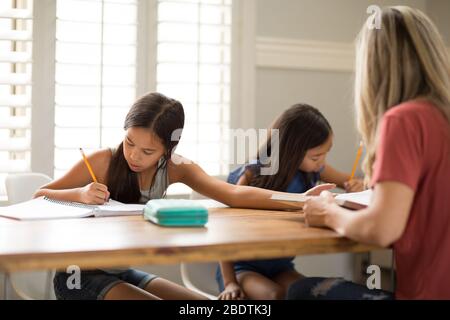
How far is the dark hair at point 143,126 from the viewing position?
219 cm

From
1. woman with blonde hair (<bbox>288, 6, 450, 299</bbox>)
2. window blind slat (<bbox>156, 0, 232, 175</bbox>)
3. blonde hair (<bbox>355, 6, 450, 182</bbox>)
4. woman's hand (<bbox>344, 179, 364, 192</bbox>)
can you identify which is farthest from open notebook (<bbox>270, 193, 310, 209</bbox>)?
window blind slat (<bbox>156, 0, 232, 175</bbox>)

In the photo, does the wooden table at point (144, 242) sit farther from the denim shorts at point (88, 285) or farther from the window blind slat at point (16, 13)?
the window blind slat at point (16, 13)

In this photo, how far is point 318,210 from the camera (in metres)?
1.71

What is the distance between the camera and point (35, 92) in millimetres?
3002

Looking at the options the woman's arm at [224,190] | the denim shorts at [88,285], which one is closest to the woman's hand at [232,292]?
the woman's arm at [224,190]

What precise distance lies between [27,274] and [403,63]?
1744mm

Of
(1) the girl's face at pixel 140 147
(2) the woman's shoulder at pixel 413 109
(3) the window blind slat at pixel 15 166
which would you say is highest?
(2) the woman's shoulder at pixel 413 109

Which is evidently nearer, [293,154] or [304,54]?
[293,154]

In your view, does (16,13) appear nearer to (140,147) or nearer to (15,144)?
(15,144)

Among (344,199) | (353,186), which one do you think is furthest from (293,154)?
(344,199)

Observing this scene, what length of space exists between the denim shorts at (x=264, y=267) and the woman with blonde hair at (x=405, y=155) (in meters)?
0.61

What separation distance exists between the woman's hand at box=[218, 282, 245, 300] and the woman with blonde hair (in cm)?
49

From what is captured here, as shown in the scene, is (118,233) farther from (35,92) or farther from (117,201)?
(35,92)

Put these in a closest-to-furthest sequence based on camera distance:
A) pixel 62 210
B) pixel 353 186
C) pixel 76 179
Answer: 1. pixel 62 210
2. pixel 76 179
3. pixel 353 186
